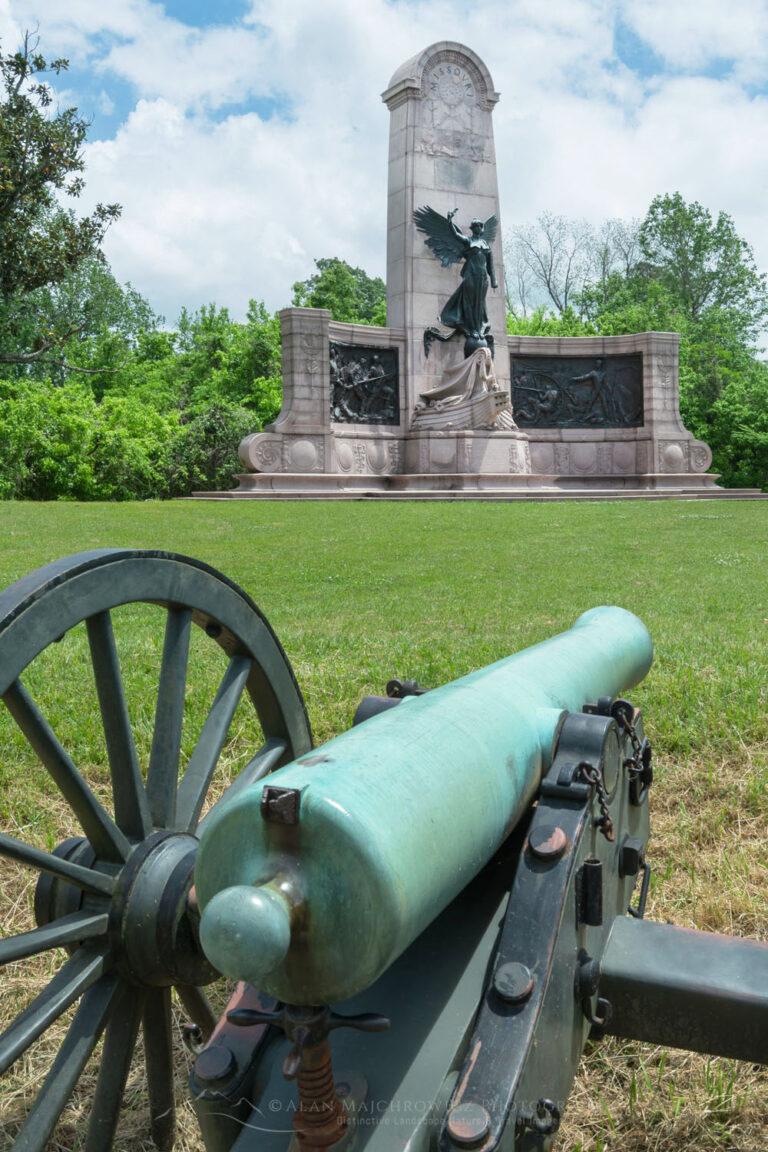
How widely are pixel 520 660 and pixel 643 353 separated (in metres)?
26.1

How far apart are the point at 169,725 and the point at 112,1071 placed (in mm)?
603

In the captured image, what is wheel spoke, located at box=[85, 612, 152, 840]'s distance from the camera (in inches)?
71.9

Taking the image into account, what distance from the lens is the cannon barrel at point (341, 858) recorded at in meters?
1.05

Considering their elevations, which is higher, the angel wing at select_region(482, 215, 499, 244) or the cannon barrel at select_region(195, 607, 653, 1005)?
the angel wing at select_region(482, 215, 499, 244)

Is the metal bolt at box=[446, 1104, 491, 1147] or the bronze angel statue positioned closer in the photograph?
the metal bolt at box=[446, 1104, 491, 1147]

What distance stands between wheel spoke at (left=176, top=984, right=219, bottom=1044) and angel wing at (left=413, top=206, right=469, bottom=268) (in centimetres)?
2375

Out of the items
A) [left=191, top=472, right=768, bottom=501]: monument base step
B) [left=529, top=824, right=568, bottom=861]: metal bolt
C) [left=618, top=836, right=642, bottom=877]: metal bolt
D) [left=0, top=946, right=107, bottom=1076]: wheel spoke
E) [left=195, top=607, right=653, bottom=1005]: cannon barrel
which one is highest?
[left=191, top=472, right=768, bottom=501]: monument base step

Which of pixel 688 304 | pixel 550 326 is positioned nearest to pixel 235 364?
pixel 550 326

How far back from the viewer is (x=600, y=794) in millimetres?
1650

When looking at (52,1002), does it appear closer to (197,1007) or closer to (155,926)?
(155,926)

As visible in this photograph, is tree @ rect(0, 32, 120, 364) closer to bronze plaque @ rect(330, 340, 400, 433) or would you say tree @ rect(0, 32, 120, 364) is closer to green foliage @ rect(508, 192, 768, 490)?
bronze plaque @ rect(330, 340, 400, 433)

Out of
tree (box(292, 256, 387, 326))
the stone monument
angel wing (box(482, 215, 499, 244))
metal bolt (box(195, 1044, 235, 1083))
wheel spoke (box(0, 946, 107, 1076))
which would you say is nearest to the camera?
metal bolt (box(195, 1044, 235, 1083))

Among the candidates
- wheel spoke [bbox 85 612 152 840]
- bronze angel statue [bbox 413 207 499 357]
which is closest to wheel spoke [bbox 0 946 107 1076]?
wheel spoke [bbox 85 612 152 840]

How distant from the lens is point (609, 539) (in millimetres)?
11766
